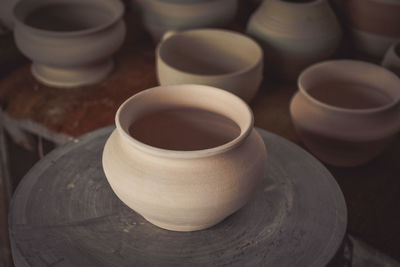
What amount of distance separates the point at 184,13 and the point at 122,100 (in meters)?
0.35

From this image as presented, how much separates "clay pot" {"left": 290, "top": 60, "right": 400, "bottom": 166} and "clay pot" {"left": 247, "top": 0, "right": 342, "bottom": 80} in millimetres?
175

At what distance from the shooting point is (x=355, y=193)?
116 cm

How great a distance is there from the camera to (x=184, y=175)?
2.40ft

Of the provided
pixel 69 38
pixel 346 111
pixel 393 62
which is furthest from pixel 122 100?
pixel 393 62

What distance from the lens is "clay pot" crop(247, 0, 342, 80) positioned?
1.42 metres

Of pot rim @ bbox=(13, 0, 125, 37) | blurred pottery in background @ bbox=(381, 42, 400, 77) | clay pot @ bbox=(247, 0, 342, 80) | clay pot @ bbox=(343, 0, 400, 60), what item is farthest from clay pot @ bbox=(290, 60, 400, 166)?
pot rim @ bbox=(13, 0, 125, 37)

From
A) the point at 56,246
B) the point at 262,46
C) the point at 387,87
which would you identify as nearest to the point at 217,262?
the point at 56,246

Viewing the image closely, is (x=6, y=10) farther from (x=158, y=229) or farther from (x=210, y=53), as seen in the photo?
(x=158, y=229)

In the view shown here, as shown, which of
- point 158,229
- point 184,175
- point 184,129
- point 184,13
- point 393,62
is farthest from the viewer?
point 184,13

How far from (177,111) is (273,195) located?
0.81ft

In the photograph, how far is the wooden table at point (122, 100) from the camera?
110 cm

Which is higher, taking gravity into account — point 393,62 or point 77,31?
point 393,62

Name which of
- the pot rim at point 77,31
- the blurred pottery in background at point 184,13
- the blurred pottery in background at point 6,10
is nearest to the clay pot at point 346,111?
the blurred pottery in background at point 184,13

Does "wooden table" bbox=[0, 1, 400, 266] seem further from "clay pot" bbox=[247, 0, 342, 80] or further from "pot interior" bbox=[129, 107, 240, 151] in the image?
"pot interior" bbox=[129, 107, 240, 151]
